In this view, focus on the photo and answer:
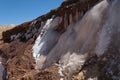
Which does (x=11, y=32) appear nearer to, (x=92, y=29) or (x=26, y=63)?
(x=26, y=63)

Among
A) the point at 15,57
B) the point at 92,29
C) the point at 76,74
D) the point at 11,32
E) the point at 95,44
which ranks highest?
the point at 11,32

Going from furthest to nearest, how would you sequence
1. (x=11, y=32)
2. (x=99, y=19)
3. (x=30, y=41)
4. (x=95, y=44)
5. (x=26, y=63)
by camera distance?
(x=11, y=32) → (x=30, y=41) → (x=26, y=63) → (x=99, y=19) → (x=95, y=44)

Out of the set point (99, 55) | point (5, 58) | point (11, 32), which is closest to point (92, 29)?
point (99, 55)

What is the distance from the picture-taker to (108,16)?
19.9 metres

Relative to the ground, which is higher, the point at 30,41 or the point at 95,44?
the point at 30,41

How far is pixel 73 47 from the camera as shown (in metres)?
21.1

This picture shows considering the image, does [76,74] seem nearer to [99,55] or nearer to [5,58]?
[99,55]

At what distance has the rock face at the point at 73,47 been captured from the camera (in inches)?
686

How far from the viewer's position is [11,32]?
37.2 m

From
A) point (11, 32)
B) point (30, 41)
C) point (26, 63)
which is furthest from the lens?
point (11, 32)

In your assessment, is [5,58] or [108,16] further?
[5,58]

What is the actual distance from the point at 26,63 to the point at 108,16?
325 inches

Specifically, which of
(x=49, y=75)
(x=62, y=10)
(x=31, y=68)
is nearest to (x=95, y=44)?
(x=49, y=75)

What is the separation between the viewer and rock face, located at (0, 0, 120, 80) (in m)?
17.4
